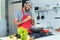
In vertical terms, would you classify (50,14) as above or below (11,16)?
above

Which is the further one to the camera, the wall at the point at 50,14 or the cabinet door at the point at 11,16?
the cabinet door at the point at 11,16

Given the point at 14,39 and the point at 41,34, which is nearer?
the point at 14,39

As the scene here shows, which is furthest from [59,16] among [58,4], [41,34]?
[41,34]

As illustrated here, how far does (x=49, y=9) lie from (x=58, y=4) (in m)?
0.21

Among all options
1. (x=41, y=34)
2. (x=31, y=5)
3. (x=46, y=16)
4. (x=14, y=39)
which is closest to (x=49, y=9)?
(x=46, y=16)

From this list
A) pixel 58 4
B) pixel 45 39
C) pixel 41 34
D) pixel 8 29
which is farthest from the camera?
pixel 8 29

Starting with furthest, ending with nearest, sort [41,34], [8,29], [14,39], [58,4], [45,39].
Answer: [8,29] → [58,4] → [41,34] → [45,39] → [14,39]

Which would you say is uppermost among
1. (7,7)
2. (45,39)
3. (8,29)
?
(7,7)

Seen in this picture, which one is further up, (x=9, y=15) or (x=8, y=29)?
(x=9, y=15)

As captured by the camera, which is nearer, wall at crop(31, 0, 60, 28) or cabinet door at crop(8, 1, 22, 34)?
wall at crop(31, 0, 60, 28)

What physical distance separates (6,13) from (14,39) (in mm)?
2150

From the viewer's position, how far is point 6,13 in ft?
11.6

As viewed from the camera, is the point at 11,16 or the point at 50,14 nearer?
the point at 50,14

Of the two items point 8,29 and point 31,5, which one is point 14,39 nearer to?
point 31,5
